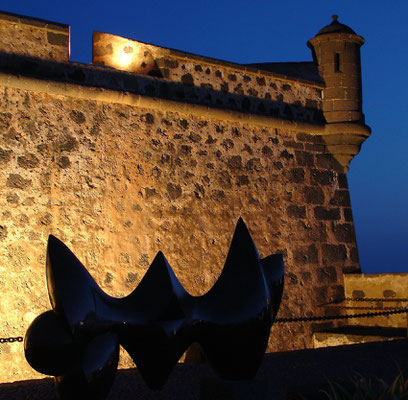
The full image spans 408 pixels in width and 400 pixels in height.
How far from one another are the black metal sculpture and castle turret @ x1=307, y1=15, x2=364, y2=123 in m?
5.13

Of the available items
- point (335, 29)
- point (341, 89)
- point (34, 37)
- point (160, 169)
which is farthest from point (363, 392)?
point (335, 29)

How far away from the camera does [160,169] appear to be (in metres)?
6.04

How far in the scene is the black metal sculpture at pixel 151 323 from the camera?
219 cm

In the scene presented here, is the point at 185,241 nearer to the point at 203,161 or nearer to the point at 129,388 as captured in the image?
the point at 203,161

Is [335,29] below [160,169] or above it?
above

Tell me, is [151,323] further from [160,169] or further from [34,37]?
[34,37]

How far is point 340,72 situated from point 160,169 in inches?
122

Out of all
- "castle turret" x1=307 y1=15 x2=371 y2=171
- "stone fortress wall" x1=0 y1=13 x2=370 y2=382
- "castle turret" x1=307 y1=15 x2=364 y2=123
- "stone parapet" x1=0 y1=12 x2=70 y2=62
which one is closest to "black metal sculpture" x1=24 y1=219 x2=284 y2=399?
"stone fortress wall" x1=0 y1=13 x2=370 y2=382

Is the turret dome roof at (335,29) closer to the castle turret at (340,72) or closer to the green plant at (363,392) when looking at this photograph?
the castle turret at (340,72)

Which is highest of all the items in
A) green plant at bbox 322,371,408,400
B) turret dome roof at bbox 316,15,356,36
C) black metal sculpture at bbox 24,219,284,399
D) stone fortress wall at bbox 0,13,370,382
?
turret dome roof at bbox 316,15,356,36

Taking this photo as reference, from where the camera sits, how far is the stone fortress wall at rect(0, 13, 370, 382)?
523cm

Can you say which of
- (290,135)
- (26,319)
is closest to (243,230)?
(26,319)

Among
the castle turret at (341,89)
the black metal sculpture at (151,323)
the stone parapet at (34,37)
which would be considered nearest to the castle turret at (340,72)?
the castle turret at (341,89)

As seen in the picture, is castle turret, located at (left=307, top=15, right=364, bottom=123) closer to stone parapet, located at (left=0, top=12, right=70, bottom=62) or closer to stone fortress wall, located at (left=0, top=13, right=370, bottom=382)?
stone fortress wall, located at (left=0, top=13, right=370, bottom=382)
